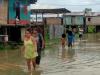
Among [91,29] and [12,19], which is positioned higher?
[12,19]

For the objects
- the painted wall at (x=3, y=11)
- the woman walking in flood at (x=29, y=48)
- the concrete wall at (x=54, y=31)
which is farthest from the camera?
the concrete wall at (x=54, y=31)

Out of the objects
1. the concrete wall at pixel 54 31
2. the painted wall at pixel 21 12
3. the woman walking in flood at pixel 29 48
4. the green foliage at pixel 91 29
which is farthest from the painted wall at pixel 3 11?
the green foliage at pixel 91 29

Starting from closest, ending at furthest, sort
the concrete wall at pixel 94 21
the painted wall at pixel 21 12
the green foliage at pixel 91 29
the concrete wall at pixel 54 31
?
the painted wall at pixel 21 12 → the concrete wall at pixel 54 31 → the green foliage at pixel 91 29 → the concrete wall at pixel 94 21

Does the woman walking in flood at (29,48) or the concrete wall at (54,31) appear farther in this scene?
the concrete wall at (54,31)

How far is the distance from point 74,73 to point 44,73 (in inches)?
45.8

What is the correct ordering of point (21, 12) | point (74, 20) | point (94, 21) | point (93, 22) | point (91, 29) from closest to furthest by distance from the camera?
1. point (21, 12)
2. point (91, 29)
3. point (74, 20)
4. point (93, 22)
5. point (94, 21)

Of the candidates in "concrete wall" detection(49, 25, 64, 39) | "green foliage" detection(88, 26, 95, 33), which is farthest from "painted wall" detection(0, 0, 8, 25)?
"green foliage" detection(88, 26, 95, 33)

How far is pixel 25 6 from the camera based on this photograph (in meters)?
41.2

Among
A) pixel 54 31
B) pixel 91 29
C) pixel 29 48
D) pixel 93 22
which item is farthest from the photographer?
pixel 93 22

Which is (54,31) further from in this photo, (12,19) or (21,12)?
(12,19)

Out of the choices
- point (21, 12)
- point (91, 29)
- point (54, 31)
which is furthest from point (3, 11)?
point (91, 29)

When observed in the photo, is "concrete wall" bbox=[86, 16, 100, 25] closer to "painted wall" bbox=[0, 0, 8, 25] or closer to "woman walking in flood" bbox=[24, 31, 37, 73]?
"painted wall" bbox=[0, 0, 8, 25]

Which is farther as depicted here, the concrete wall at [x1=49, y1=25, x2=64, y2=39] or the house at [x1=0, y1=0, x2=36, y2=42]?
the concrete wall at [x1=49, y1=25, x2=64, y2=39]

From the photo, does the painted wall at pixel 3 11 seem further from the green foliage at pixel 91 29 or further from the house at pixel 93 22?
the house at pixel 93 22
